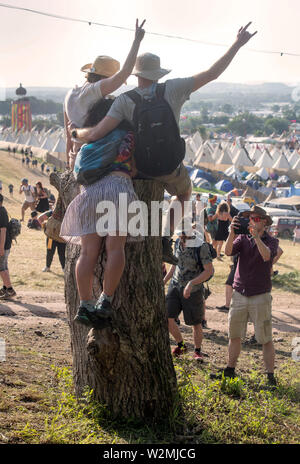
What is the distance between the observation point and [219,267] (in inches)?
481

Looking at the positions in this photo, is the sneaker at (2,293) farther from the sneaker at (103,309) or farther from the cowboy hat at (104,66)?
the cowboy hat at (104,66)

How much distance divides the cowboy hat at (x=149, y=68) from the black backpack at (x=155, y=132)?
0.28 feet

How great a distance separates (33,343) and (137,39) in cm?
370

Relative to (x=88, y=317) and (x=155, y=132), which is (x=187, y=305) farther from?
(x=155, y=132)

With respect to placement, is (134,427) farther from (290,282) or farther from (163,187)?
(290,282)

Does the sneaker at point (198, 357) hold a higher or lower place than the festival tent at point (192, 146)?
lower

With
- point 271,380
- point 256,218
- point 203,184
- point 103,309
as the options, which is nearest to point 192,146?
point 203,184

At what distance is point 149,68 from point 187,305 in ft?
10.0

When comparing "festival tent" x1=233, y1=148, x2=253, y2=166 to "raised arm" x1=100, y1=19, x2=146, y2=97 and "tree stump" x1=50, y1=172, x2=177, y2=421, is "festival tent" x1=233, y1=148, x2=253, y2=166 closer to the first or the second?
"tree stump" x1=50, y1=172, x2=177, y2=421

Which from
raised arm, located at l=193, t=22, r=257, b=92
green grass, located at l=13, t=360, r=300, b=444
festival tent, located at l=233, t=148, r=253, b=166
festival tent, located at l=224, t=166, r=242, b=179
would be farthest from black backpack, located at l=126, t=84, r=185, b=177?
festival tent, located at l=233, t=148, r=253, b=166

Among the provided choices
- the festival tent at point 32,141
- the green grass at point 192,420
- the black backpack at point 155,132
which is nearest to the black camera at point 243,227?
the green grass at point 192,420

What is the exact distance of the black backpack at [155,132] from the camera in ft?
11.4

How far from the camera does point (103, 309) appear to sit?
11.4 ft

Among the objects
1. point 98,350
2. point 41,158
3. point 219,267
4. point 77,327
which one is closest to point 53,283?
point 219,267
